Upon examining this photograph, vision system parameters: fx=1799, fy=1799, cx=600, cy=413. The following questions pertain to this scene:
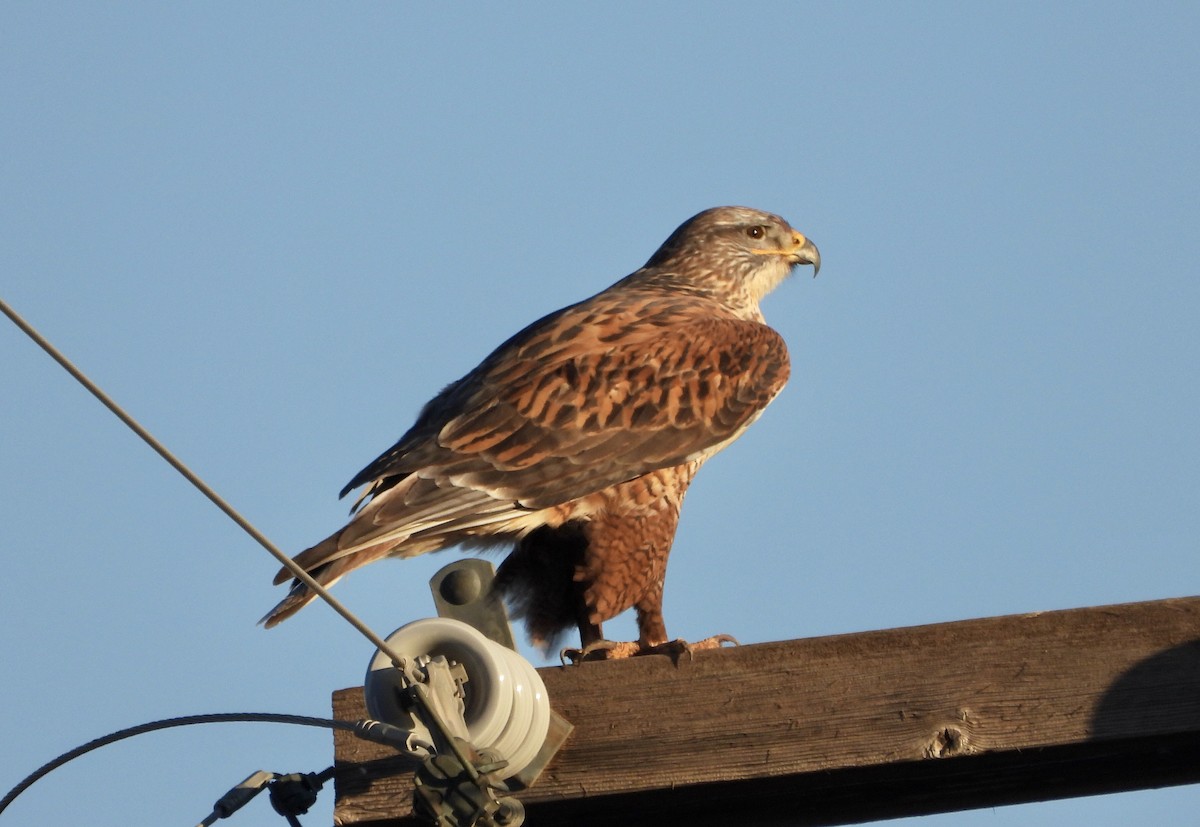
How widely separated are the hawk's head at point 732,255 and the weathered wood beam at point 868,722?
3.80m

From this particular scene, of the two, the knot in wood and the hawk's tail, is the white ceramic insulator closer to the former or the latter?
the knot in wood

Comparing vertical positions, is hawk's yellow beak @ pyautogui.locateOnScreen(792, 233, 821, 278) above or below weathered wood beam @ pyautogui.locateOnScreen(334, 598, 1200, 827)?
above

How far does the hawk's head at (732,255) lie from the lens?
7.27 meters

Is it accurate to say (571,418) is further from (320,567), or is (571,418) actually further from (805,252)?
(805,252)

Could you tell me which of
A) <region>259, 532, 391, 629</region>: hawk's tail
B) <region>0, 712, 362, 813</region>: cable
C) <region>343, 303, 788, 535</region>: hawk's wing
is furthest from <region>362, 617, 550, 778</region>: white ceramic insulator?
<region>343, 303, 788, 535</region>: hawk's wing

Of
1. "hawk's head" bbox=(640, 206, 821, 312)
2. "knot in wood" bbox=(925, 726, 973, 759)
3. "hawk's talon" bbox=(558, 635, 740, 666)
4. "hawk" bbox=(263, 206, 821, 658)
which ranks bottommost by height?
"knot in wood" bbox=(925, 726, 973, 759)

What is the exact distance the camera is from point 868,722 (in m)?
3.40

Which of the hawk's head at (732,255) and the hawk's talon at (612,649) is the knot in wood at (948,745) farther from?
the hawk's head at (732,255)

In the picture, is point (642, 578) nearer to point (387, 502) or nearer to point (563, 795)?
point (387, 502)

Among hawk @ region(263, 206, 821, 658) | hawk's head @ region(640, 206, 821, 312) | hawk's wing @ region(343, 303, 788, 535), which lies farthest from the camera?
hawk's head @ region(640, 206, 821, 312)

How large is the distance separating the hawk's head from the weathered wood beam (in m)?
3.80

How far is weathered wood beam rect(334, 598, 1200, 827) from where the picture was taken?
3.35m

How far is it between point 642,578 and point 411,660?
239 cm

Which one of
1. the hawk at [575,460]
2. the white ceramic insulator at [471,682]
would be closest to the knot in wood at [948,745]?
the white ceramic insulator at [471,682]
